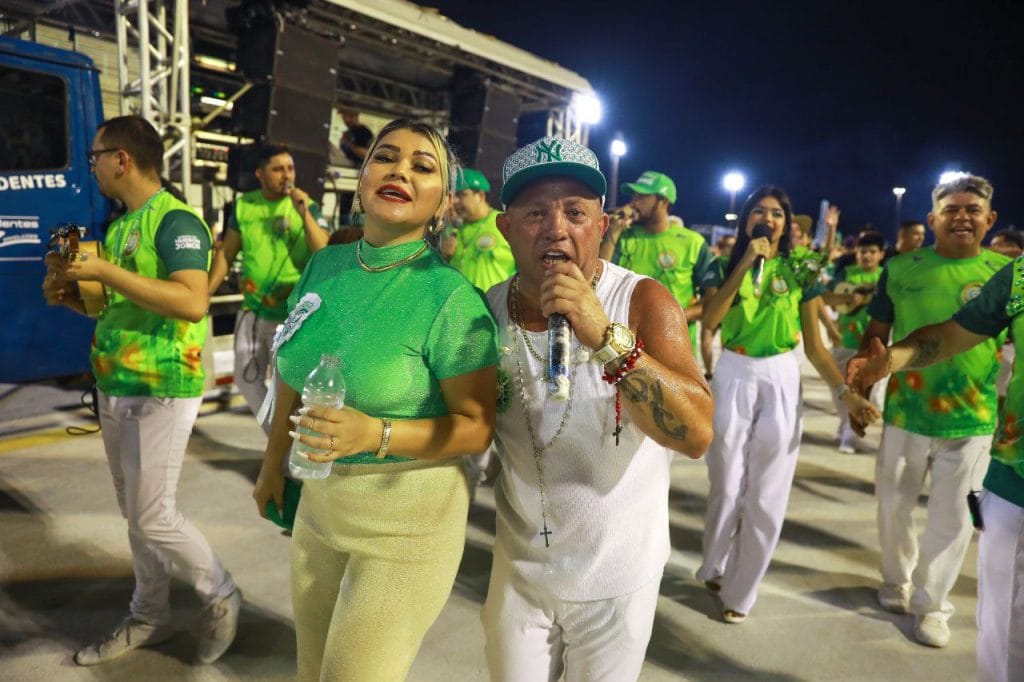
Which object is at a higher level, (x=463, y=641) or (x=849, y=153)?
(x=849, y=153)

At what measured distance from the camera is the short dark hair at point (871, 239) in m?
7.02

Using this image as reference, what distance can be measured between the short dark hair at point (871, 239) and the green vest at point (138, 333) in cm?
672

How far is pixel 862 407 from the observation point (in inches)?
118

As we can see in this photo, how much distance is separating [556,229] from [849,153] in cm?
5061

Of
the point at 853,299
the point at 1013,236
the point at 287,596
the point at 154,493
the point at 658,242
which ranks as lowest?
the point at 287,596

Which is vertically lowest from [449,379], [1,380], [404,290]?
[1,380]

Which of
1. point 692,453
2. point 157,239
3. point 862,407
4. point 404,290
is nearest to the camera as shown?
point 692,453

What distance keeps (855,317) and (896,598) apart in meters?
3.63

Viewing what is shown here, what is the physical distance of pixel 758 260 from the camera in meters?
3.49

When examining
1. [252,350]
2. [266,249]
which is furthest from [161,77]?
[252,350]

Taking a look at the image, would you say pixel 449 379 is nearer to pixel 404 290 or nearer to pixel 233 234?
pixel 404 290

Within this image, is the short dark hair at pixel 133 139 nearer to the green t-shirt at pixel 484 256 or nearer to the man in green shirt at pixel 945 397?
the green t-shirt at pixel 484 256

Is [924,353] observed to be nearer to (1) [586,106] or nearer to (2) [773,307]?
(2) [773,307]

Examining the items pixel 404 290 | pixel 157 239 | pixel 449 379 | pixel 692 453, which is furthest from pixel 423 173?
pixel 157 239
